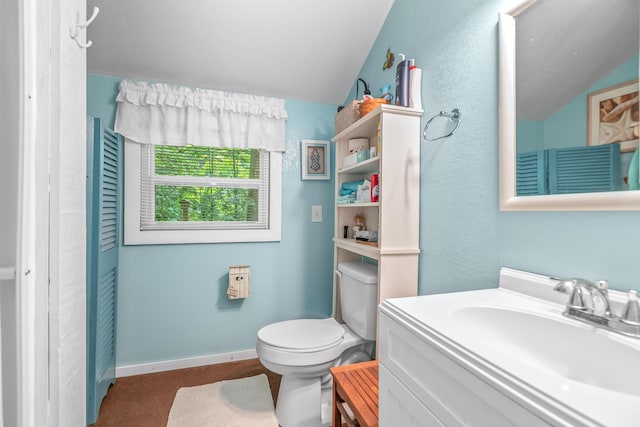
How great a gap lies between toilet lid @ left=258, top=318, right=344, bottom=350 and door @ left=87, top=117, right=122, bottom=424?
2.67 feet

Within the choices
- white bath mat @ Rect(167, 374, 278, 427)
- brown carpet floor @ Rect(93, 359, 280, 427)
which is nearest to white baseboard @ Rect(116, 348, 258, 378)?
brown carpet floor @ Rect(93, 359, 280, 427)

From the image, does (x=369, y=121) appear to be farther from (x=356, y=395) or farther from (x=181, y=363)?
(x=181, y=363)

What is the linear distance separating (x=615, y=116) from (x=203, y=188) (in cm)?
204

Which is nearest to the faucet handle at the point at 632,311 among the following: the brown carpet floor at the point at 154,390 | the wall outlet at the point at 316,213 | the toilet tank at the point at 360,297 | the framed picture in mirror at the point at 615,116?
the framed picture in mirror at the point at 615,116

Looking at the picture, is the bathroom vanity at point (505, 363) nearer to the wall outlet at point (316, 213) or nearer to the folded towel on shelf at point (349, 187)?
the folded towel on shelf at point (349, 187)

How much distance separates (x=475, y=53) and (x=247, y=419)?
2007mm

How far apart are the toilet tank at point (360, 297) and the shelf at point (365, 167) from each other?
597mm

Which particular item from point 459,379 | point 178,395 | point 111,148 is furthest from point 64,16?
point 178,395

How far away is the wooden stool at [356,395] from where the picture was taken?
981 mm

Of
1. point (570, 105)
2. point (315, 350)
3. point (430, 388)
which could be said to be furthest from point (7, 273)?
point (570, 105)

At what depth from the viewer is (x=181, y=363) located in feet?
6.24

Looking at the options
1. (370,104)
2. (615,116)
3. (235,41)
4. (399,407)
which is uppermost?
(235,41)

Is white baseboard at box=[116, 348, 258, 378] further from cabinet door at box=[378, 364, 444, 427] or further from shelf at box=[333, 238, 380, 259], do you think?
cabinet door at box=[378, 364, 444, 427]

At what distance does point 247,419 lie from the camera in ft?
4.75
